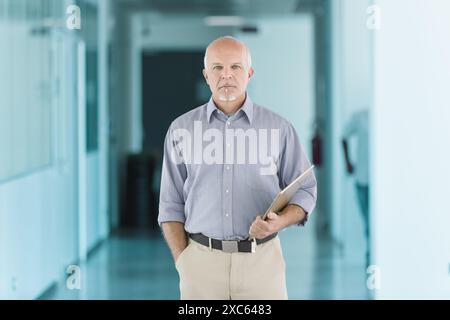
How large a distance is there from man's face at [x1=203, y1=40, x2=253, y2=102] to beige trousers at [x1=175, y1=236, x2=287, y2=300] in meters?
0.45

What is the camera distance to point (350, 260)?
671 centimetres

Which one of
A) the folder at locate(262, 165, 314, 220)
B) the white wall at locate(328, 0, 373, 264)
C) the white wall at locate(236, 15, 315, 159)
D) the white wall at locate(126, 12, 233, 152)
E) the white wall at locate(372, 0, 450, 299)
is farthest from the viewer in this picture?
the white wall at locate(126, 12, 233, 152)

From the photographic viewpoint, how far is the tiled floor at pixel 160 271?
18.4 feet

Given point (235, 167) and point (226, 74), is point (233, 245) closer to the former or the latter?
point (235, 167)

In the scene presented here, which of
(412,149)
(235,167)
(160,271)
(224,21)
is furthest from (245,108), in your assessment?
(224,21)

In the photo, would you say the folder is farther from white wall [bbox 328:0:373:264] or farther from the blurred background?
white wall [bbox 328:0:373:264]

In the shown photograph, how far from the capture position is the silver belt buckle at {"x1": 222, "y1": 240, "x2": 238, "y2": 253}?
105 inches

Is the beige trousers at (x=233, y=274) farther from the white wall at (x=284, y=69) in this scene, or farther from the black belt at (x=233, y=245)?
the white wall at (x=284, y=69)

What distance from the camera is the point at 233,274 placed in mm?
2660

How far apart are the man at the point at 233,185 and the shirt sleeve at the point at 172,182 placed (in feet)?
0.10

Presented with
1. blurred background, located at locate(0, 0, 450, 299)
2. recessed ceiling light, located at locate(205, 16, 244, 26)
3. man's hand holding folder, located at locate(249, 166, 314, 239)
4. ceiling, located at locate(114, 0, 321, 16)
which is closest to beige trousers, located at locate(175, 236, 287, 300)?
man's hand holding folder, located at locate(249, 166, 314, 239)

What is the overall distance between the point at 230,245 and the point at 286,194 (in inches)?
9.9
